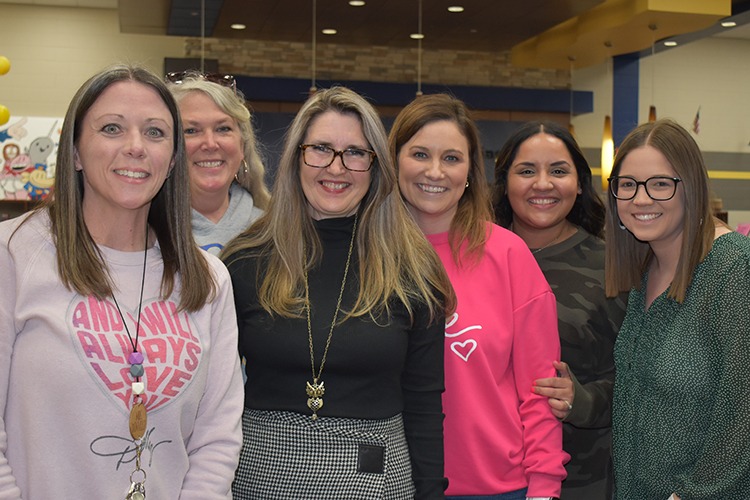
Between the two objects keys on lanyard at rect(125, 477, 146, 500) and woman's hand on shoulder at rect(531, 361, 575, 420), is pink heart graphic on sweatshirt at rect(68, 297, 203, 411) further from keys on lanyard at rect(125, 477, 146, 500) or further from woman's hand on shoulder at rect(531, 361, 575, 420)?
woman's hand on shoulder at rect(531, 361, 575, 420)

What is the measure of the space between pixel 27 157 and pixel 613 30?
5855 millimetres

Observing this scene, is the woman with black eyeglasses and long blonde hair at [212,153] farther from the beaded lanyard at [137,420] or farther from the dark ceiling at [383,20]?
the dark ceiling at [383,20]

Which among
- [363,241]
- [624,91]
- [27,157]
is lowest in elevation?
[363,241]

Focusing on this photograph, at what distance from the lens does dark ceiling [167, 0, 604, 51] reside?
7305 millimetres

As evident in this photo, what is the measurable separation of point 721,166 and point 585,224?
6797 mm

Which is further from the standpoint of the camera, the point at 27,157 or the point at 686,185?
the point at 27,157

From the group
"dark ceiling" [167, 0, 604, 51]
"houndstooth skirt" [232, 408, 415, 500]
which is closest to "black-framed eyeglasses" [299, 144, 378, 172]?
"houndstooth skirt" [232, 408, 415, 500]

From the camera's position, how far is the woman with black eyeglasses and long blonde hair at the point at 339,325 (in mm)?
2041

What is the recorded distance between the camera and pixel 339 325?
2107mm

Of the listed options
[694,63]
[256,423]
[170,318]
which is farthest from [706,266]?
[694,63]

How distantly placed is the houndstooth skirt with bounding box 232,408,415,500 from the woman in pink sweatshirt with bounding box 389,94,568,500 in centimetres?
34

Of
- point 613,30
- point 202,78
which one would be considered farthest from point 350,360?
point 613,30

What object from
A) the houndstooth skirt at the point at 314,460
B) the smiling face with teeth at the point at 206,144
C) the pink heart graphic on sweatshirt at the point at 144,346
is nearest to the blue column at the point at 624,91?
the smiling face with teeth at the point at 206,144

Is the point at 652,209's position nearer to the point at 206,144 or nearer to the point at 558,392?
the point at 558,392
